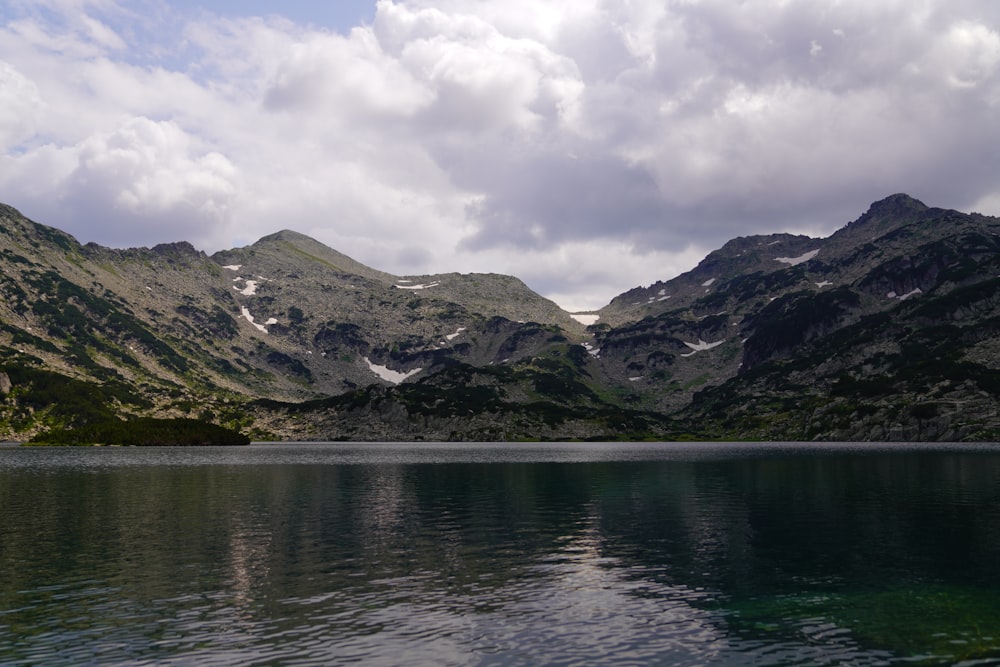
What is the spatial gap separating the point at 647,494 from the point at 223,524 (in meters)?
61.5

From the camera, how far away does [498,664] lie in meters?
31.1

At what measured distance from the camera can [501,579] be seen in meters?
49.2

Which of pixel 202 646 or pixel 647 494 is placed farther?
pixel 647 494

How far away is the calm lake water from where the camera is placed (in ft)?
110

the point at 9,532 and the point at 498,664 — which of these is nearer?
the point at 498,664

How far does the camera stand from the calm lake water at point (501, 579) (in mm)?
33625

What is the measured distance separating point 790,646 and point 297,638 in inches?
938

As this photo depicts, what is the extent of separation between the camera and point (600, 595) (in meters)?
44.7

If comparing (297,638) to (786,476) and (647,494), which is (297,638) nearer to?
(647,494)

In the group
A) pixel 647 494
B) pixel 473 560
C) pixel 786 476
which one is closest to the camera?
pixel 473 560

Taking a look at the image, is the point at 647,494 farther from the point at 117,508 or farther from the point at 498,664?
the point at 498,664

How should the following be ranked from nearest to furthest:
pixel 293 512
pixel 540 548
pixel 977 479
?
pixel 540 548 → pixel 293 512 → pixel 977 479

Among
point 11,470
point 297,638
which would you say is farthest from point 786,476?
point 11,470

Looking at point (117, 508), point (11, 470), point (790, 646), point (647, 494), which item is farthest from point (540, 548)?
point (11, 470)
